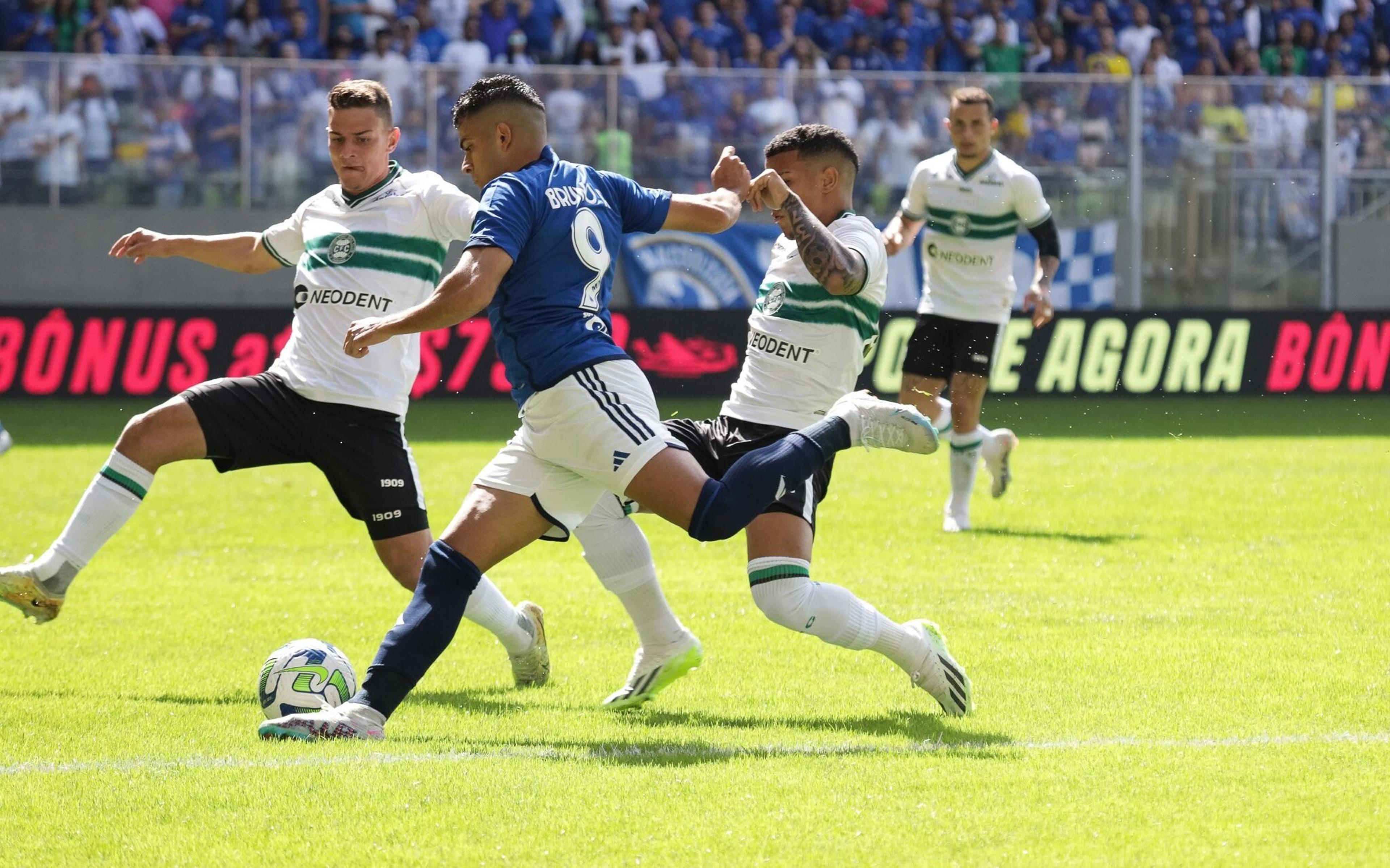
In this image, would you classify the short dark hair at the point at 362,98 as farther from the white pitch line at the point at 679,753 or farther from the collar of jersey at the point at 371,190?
the white pitch line at the point at 679,753

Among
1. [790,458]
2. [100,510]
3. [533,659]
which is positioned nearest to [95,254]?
[100,510]

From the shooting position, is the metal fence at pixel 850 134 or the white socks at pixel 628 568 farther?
the metal fence at pixel 850 134

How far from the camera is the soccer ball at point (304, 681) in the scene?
514 centimetres

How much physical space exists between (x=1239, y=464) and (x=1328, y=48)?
11.9m

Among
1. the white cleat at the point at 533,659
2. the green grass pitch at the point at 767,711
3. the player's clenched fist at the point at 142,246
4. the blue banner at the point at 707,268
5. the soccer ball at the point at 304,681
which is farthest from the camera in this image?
the blue banner at the point at 707,268

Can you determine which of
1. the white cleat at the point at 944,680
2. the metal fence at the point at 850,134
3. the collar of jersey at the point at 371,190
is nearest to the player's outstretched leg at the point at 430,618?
the white cleat at the point at 944,680

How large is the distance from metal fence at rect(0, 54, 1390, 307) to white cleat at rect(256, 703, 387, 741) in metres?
13.9

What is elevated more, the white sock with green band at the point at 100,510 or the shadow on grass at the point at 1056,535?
the white sock with green band at the point at 100,510

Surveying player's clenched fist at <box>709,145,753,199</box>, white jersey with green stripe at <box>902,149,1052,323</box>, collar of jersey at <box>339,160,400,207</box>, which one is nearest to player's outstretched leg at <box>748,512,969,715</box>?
player's clenched fist at <box>709,145,753,199</box>

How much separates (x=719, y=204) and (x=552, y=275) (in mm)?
610

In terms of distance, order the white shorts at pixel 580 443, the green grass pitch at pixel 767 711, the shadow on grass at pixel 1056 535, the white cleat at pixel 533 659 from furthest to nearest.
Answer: the shadow on grass at pixel 1056 535 < the white cleat at pixel 533 659 < the white shorts at pixel 580 443 < the green grass pitch at pixel 767 711

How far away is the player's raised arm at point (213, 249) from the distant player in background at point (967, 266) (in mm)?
4186

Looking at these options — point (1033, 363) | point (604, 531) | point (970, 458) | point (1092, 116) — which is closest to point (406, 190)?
point (604, 531)

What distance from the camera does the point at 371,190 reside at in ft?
20.1
